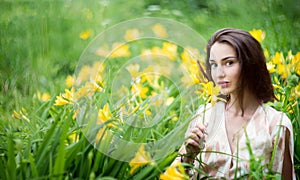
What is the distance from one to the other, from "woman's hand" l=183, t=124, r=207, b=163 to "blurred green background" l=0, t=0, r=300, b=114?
51 cm

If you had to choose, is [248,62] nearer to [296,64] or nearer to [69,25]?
[296,64]

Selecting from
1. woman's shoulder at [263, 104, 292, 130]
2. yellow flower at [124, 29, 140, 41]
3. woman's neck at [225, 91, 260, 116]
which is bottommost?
woman's shoulder at [263, 104, 292, 130]

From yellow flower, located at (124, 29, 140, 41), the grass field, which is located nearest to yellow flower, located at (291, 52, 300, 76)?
the grass field

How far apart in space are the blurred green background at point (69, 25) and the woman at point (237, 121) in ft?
1.66

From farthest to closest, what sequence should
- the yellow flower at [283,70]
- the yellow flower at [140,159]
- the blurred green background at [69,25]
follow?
the blurred green background at [69,25], the yellow flower at [283,70], the yellow flower at [140,159]

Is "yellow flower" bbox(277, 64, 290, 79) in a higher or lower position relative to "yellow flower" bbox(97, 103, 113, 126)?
higher

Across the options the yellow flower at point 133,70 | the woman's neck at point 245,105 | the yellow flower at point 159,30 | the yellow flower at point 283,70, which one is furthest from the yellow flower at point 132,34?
the yellow flower at point 283,70

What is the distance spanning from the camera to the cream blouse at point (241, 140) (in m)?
1.15

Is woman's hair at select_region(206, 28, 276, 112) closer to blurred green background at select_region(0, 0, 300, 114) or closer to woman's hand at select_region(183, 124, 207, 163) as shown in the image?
woman's hand at select_region(183, 124, 207, 163)

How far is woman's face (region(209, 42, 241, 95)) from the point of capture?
1181 millimetres

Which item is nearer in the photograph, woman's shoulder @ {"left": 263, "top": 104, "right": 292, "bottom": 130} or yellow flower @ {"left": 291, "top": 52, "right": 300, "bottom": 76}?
woman's shoulder @ {"left": 263, "top": 104, "right": 292, "bottom": 130}

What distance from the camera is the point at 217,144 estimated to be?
120cm

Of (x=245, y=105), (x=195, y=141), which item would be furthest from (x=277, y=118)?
(x=195, y=141)

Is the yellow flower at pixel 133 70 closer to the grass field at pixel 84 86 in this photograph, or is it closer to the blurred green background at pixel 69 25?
the grass field at pixel 84 86
